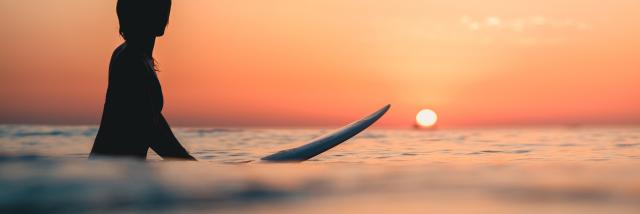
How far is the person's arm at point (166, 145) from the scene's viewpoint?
21.3 ft

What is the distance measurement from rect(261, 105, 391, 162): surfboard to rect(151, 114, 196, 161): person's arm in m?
1.22

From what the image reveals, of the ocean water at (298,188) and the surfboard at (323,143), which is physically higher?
the surfboard at (323,143)

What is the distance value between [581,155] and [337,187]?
713cm

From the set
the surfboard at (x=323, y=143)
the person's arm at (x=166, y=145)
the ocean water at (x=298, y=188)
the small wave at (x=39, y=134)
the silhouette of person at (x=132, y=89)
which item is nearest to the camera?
the ocean water at (x=298, y=188)

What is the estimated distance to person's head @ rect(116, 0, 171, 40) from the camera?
20.6 feet

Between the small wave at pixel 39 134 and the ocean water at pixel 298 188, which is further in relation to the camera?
the small wave at pixel 39 134

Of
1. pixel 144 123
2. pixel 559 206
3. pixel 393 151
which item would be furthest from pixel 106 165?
pixel 393 151

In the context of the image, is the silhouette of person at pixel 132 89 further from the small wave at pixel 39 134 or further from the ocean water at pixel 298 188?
the small wave at pixel 39 134

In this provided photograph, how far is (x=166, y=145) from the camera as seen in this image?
657 centimetres

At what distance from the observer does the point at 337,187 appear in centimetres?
534

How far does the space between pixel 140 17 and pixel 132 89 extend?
0.63 m

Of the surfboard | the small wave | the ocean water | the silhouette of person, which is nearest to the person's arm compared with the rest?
the silhouette of person

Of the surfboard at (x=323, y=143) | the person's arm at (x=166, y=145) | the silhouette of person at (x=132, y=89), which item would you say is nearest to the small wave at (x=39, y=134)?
the surfboard at (x=323, y=143)

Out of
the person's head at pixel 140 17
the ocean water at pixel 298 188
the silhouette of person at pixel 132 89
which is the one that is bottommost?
the ocean water at pixel 298 188
